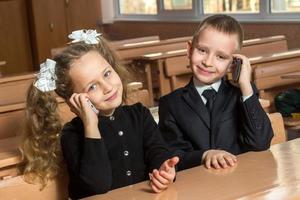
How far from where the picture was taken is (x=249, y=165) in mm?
1572

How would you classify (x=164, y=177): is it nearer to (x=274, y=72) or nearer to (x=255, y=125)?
(x=255, y=125)

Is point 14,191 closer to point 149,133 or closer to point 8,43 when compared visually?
point 149,133

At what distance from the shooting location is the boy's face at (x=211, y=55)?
6.29ft

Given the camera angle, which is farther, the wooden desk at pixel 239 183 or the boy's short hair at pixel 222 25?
the boy's short hair at pixel 222 25

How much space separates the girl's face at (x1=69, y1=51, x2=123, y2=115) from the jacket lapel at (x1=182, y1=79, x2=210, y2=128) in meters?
0.32

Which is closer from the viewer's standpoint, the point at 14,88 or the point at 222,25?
the point at 222,25

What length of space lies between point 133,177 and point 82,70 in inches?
15.5

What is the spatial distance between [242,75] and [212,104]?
156 mm

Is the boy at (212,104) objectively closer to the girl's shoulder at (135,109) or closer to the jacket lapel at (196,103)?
the jacket lapel at (196,103)

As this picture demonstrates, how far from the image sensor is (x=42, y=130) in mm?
1725

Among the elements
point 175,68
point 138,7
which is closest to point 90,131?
point 175,68

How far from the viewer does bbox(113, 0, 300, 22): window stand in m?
6.68

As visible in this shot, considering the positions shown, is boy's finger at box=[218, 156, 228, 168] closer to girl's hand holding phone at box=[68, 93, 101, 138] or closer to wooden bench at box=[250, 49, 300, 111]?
girl's hand holding phone at box=[68, 93, 101, 138]

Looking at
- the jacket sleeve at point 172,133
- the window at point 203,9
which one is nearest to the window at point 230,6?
the window at point 203,9
